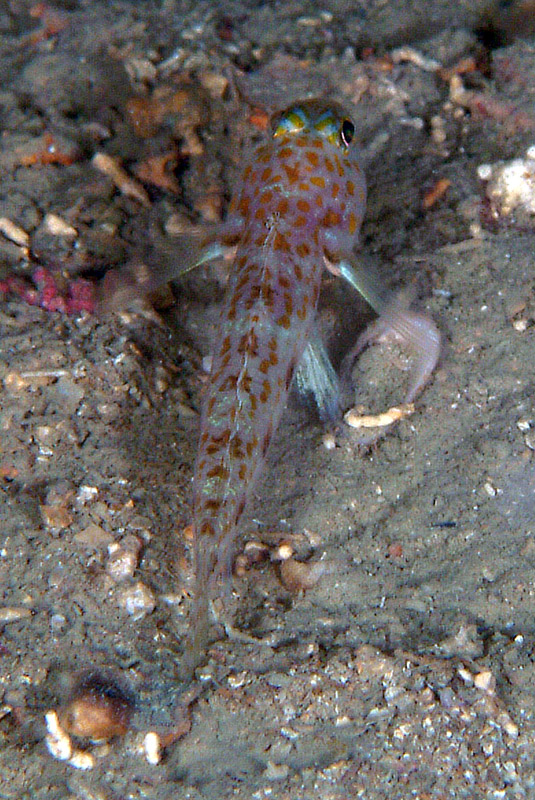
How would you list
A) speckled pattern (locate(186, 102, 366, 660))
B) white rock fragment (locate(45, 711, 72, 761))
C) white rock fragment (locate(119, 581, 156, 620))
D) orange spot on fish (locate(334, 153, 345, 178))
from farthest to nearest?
orange spot on fish (locate(334, 153, 345, 178)) → white rock fragment (locate(119, 581, 156, 620)) → speckled pattern (locate(186, 102, 366, 660)) → white rock fragment (locate(45, 711, 72, 761))

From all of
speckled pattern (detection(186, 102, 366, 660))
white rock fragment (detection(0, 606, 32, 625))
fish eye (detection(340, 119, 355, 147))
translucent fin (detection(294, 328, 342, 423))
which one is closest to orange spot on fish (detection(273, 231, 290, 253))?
speckled pattern (detection(186, 102, 366, 660))

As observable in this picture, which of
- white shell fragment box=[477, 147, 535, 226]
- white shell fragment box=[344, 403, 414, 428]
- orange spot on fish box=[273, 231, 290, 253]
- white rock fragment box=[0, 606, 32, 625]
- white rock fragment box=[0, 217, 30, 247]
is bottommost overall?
white rock fragment box=[0, 606, 32, 625]

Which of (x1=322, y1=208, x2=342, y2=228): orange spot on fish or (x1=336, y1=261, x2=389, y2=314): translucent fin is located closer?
(x1=336, y1=261, x2=389, y2=314): translucent fin

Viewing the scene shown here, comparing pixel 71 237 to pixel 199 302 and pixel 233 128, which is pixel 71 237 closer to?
pixel 199 302

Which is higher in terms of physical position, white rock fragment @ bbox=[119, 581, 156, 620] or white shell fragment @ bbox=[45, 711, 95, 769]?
white rock fragment @ bbox=[119, 581, 156, 620]

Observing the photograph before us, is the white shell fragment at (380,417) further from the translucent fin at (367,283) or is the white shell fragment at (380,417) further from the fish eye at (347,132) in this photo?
the fish eye at (347,132)

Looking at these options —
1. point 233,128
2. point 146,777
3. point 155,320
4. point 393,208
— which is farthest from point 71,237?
point 146,777

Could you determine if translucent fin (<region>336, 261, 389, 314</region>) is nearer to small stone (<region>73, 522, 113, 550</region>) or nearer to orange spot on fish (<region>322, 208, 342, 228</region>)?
orange spot on fish (<region>322, 208, 342, 228</region>)
